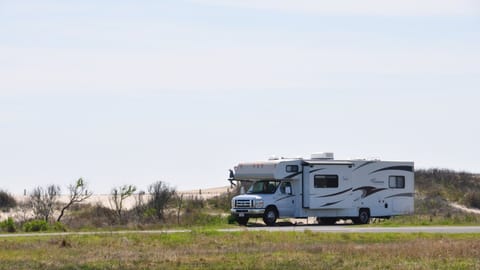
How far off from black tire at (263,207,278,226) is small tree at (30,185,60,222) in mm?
11614

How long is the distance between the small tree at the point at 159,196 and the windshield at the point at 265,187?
7406 mm

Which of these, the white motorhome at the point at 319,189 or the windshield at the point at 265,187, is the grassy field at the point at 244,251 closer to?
the white motorhome at the point at 319,189

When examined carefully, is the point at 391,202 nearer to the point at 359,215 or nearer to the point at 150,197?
the point at 359,215

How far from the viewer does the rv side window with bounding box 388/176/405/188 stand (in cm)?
4394

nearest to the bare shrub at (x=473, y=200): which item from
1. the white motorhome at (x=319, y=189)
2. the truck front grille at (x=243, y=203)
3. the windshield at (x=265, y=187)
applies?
the white motorhome at (x=319, y=189)

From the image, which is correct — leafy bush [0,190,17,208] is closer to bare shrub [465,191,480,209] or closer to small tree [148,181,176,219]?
small tree [148,181,176,219]

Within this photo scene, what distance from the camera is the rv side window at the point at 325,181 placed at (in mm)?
41594

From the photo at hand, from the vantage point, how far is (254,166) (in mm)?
40969

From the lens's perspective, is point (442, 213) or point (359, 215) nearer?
point (359, 215)

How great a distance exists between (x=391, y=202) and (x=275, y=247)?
1859cm

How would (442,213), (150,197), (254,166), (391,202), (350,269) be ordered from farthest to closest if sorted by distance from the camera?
(150,197) < (442,213) < (391,202) < (254,166) < (350,269)

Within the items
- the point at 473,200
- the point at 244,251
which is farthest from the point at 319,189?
the point at 473,200

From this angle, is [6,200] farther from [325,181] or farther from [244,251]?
[244,251]

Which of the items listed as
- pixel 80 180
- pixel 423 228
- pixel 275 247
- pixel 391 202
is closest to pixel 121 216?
pixel 80 180
